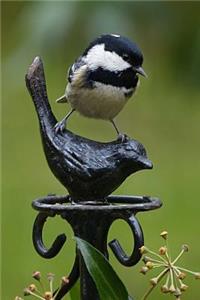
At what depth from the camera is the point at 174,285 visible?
0.96 meters

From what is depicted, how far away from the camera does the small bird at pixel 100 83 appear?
4.19 feet

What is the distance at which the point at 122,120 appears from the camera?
320cm

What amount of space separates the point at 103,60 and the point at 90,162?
0.27m

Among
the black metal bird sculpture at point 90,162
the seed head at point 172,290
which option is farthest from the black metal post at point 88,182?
the seed head at point 172,290

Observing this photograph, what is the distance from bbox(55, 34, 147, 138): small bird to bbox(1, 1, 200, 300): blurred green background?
29 mm

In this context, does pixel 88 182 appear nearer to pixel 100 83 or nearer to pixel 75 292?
pixel 75 292

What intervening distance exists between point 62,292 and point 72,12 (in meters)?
Result: 0.36

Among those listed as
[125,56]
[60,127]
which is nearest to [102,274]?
[60,127]

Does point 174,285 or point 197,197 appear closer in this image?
point 174,285

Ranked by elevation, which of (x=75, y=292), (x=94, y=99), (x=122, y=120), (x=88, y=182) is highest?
(x=122, y=120)

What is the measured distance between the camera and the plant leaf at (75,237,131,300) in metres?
0.97

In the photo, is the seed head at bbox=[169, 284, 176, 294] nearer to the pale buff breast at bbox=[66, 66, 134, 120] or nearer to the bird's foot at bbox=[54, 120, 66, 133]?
the bird's foot at bbox=[54, 120, 66, 133]

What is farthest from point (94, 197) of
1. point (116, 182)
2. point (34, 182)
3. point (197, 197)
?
point (34, 182)

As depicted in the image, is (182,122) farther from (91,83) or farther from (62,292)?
(62,292)
